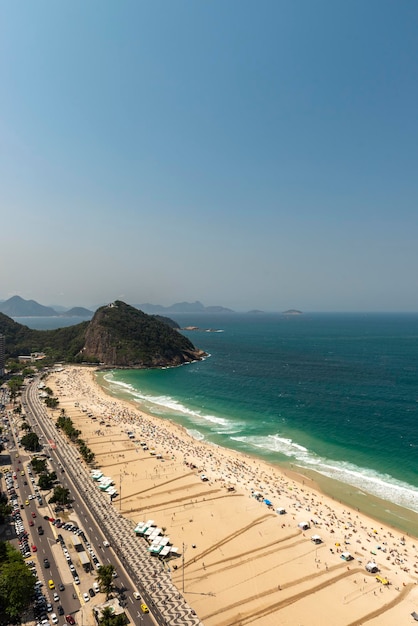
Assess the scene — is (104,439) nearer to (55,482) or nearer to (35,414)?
(55,482)

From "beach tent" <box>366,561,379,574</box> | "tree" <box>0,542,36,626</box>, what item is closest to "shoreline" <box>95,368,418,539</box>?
"beach tent" <box>366,561,379,574</box>

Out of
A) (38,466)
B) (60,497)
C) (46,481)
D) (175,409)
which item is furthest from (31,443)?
(175,409)

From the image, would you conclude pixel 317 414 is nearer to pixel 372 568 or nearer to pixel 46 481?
pixel 372 568

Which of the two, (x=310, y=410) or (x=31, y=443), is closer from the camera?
(x=31, y=443)

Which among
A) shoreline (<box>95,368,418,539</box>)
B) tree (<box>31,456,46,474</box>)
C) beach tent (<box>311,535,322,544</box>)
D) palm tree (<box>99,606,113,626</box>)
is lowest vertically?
shoreline (<box>95,368,418,539</box>)

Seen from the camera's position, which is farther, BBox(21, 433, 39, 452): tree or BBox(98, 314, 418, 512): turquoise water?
BBox(21, 433, 39, 452): tree

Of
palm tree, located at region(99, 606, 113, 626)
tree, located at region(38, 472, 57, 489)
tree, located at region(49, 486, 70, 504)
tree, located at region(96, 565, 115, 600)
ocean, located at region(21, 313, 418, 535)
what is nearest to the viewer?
palm tree, located at region(99, 606, 113, 626)

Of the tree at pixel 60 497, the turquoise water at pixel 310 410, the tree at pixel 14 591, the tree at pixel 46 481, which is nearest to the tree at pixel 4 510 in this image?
the tree at pixel 60 497

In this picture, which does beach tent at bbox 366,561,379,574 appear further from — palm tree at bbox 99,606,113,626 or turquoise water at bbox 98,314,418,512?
palm tree at bbox 99,606,113,626
